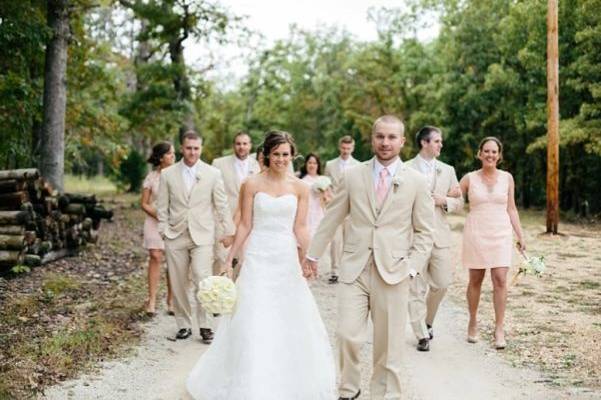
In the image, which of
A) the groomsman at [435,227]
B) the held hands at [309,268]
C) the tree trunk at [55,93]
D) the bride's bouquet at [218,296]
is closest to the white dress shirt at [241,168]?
the groomsman at [435,227]

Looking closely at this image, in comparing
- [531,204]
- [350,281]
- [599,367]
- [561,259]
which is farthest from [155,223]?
[531,204]

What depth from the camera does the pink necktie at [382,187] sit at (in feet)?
18.2

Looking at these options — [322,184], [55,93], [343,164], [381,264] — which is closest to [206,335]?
[381,264]

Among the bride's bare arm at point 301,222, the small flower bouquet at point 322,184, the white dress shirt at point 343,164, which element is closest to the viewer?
the bride's bare arm at point 301,222

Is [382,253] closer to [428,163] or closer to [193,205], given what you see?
[428,163]

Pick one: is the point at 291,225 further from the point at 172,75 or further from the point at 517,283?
the point at 172,75

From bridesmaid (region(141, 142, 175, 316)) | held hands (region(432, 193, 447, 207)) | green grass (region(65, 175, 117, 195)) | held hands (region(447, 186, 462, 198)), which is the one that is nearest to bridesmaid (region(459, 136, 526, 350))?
held hands (region(447, 186, 462, 198))

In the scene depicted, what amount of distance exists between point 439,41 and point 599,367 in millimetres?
35270

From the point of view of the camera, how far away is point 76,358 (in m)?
7.04

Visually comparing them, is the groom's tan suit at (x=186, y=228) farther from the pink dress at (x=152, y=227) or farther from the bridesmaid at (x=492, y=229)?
the bridesmaid at (x=492, y=229)

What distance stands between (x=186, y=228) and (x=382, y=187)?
3.46 m

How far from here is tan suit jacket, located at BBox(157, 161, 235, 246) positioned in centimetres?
837

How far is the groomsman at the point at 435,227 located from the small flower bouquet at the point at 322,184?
15.9 ft

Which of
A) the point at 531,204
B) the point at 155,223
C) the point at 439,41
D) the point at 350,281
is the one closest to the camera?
the point at 350,281
